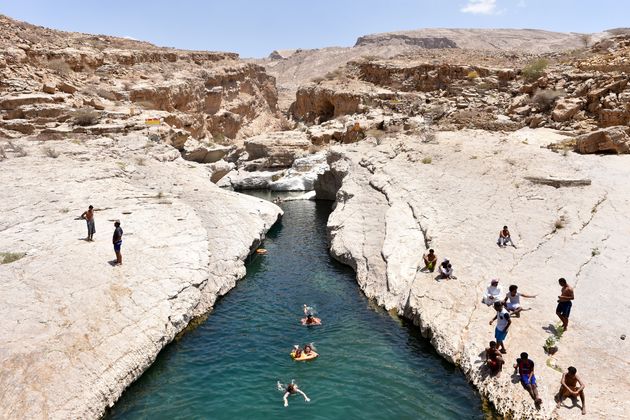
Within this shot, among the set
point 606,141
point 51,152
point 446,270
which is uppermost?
point 606,141

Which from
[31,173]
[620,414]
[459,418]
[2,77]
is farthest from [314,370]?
[2,77]

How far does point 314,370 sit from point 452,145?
2035 centimetres

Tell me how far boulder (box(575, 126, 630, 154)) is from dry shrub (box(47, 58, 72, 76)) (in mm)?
38486

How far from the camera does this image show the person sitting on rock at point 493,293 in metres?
12.7

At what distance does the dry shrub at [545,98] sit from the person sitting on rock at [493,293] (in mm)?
26003

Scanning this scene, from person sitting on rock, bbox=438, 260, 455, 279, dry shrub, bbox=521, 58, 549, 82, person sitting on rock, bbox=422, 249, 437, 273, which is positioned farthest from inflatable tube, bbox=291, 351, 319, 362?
dry shrub, bbox=521, 58, 549, 82

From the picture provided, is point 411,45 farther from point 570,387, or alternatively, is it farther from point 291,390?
point 570,387

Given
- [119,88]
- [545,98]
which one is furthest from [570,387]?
[119,88]

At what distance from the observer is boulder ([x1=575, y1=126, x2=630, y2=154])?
24.1m

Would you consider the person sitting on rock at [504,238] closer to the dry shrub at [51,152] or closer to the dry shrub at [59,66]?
the dry shrub at [51,152]

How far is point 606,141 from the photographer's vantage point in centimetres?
2433

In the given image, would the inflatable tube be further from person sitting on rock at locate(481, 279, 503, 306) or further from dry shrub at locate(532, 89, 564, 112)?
dry shrub at locate(532, 89, 564, 112)

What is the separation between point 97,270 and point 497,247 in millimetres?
13316

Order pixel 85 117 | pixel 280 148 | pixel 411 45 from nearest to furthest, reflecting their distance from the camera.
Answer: pixel 85 117 → pixel 280 148 → pixel 411 45
